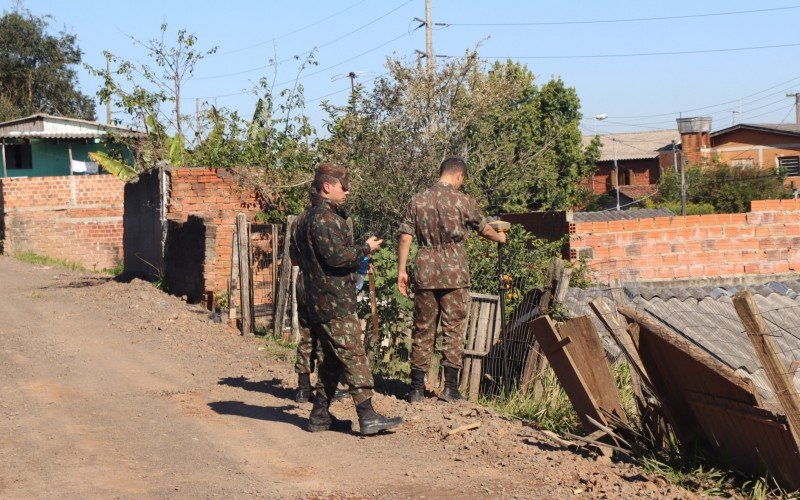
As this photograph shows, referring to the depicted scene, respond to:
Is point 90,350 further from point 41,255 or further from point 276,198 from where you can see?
point 41,255

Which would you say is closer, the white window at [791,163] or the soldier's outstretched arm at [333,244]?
the soldier's outstretched arm at [333,244]

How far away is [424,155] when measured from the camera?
50.9 ft

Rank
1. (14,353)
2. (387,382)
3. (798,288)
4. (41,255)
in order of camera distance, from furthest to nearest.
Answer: (41,255), (798,288), (14,353), (387,382)

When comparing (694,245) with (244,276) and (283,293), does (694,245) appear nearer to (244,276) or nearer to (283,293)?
(283,293)

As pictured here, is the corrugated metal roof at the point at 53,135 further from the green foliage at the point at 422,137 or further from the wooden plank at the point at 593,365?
the wooden plank at the point at 593,365

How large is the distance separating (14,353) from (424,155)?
7.05 meters

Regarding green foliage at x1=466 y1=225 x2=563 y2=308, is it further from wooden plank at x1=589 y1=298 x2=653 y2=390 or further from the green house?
the green house

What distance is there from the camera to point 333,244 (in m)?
6.65

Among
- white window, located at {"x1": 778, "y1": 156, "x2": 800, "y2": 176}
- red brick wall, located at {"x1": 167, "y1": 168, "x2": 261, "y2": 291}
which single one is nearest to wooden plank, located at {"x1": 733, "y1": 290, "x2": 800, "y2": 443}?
red brick wall, located at {"x1": 167, "y1": 168, "x2": 261, "y2": 291}

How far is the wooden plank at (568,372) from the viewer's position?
6.45m

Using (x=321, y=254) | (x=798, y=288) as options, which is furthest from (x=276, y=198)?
(x=321, y=254)

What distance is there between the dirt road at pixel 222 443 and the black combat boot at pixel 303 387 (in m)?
0.11

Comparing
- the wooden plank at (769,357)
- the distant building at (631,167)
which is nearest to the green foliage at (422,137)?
the wooden plank at (769,357)

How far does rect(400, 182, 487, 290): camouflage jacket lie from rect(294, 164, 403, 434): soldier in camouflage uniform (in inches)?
38.4
